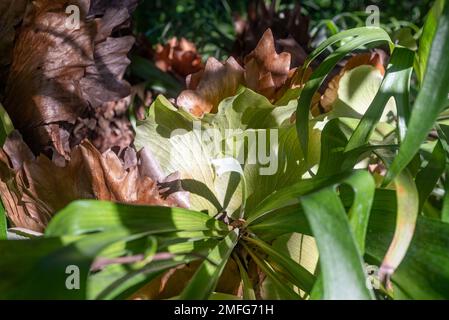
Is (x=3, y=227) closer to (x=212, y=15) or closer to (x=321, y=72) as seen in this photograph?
(x=321, y=72)

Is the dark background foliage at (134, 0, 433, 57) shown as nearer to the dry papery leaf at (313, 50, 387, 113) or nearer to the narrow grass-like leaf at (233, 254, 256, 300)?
the dry papery leaf at (313, 50, 387, 113)

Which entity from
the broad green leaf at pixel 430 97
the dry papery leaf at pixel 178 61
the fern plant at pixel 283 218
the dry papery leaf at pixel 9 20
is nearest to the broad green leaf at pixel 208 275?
the fern plant at pixel 283 218

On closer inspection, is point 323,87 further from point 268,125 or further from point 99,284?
point 99,284

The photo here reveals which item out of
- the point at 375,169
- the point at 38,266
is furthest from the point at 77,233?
the point at 375,169

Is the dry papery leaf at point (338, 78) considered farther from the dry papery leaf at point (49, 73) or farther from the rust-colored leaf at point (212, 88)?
the dry papery leaf at point (49, 73)

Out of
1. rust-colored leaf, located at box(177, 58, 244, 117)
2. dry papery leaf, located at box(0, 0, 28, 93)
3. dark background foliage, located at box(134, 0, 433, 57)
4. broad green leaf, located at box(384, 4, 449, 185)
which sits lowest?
broad green leaf, located at box(384, 4, 449, 185)

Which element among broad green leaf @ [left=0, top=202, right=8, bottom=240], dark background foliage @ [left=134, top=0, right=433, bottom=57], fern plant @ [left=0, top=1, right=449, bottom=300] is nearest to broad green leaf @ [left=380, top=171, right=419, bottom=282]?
fern plant @ [left=0, top=1, right=449, bottom=300]
